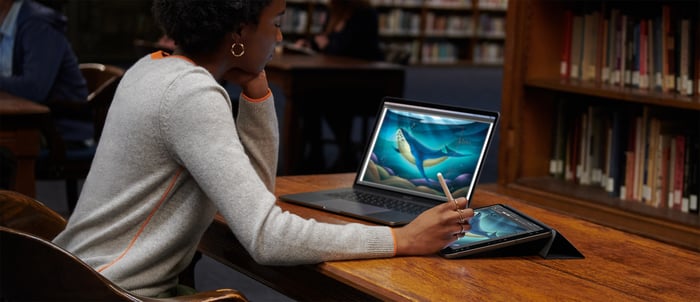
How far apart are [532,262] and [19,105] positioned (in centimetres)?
232

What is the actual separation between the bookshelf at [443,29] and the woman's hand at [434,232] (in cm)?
1051

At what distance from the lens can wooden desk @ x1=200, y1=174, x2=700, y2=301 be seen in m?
1.59

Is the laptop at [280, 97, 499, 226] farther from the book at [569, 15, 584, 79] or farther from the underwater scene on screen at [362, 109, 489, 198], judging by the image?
the book at [569, 15, 584, 79]

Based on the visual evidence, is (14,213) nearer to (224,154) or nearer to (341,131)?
(224,154)

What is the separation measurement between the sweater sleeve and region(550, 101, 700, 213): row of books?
6.07 ft

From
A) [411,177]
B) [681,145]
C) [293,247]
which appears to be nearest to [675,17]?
[681,145]

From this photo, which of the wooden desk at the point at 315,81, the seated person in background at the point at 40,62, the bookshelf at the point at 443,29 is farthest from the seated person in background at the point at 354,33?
the bookshelf at the point at 443,29

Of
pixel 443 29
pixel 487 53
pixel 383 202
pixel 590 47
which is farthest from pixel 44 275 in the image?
pixel 487 53

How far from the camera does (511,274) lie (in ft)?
5.58

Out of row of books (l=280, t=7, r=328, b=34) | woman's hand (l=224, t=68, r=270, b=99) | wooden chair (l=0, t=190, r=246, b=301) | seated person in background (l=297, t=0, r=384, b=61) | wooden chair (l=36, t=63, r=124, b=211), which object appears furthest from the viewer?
row of books (l=280, t=7, r=328, b=34)

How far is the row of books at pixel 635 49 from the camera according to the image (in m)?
3.30

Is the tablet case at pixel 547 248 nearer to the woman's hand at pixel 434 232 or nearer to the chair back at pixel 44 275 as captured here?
the woman's hand at pixel 434 232

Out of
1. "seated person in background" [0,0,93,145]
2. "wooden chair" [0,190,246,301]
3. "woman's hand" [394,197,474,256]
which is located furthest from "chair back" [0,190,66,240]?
"seated person in background" [0,0,93,145]

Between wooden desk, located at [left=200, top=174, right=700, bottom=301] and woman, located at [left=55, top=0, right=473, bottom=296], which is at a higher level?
woman, located at [left=55, top=0, right=473, bottom=296]
